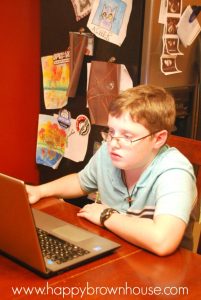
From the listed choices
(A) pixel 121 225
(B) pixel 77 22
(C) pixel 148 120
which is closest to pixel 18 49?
(B) pixel 77 22

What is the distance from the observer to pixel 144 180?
58.1 inches

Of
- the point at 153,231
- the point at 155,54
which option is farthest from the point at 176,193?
the point at 155,54

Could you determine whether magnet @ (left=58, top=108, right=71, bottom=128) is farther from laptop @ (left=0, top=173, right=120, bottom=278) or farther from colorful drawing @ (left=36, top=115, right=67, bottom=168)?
laptop @ (left=0, top=173, right=120, bottom=278)

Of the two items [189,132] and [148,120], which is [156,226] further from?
[189,132]

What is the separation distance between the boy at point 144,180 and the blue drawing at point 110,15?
93 centimetres

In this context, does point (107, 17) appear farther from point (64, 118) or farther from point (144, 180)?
point (144, 180)

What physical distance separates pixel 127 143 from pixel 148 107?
14 centimetres

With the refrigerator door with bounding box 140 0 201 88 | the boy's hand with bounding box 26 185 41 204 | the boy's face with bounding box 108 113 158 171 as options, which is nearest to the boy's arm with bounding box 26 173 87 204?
the boy's hand with bounding box 26 185 41 204

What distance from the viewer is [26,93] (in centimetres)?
294

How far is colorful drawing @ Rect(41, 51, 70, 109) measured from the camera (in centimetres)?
270

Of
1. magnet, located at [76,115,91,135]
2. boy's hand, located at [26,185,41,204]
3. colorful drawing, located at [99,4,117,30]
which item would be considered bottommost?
boy's hand, located at [26,185,41,204]

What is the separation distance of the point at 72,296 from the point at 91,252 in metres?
0.20

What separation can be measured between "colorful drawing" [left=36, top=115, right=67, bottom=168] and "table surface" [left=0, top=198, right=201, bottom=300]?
1.66 meters

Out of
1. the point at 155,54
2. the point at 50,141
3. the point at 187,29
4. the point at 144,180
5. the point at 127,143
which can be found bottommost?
the point at 50,141
